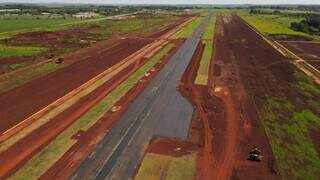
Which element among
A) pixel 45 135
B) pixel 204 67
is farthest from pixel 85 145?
pixel 204 67

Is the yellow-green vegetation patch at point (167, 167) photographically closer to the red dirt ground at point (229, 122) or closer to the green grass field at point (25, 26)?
the red dirt ground at point (229, 122)

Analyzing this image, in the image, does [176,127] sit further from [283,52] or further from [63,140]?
[283,52]

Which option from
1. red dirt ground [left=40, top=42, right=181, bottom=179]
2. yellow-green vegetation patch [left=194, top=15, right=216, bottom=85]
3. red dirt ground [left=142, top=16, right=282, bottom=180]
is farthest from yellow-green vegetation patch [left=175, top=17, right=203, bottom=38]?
red dirt ground [left=40, top=42, right=181, bottom=179]

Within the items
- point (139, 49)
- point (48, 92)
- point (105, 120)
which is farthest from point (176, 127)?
point (139, 49)

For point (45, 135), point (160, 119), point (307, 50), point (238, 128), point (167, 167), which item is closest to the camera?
point (167, 167)

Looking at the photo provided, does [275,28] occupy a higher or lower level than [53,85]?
higher

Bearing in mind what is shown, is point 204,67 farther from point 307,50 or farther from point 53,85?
point 307,50

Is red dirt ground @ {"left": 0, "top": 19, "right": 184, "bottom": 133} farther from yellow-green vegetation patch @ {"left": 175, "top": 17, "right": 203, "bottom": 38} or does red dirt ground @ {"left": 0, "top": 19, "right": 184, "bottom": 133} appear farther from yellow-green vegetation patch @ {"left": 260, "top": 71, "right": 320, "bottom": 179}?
yellow-green vegetation patch @ {"left": 175, "top": 17, "right": 203, "bottom": 38}
